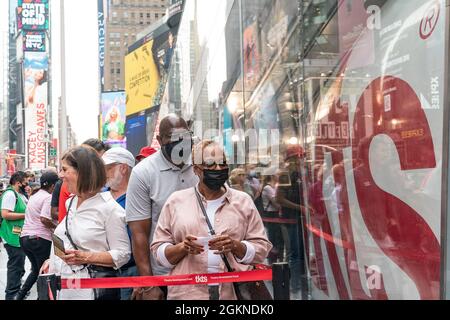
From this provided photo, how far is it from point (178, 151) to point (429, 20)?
1681mm

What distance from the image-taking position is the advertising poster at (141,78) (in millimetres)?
31022

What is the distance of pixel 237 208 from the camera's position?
300 cm

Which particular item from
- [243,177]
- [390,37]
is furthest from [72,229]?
[243,177]

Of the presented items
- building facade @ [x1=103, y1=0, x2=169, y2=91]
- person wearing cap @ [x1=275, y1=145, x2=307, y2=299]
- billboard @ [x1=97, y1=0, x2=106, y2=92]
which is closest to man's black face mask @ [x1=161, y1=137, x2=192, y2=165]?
person wearing cap @ [x1=275, y1=145, x2=307, y2=299]

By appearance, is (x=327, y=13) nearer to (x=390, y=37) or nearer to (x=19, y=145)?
(x=390, y=37)

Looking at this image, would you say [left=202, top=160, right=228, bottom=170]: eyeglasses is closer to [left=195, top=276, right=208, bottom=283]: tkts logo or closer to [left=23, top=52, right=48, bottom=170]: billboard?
[left=195, top=276, right=208, bottom=283]: tkts logo

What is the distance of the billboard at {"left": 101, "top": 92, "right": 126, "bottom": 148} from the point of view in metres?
51.1

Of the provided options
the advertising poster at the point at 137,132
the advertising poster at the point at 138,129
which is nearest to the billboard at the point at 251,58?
the advertising poster at the point at 138,129

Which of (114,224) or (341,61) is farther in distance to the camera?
(341,61)

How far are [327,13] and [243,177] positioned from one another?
2841 mm

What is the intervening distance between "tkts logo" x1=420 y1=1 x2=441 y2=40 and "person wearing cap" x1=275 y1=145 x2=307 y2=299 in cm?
209

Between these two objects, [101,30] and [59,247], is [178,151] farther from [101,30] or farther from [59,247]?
[101,30]

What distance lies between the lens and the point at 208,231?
288cm
